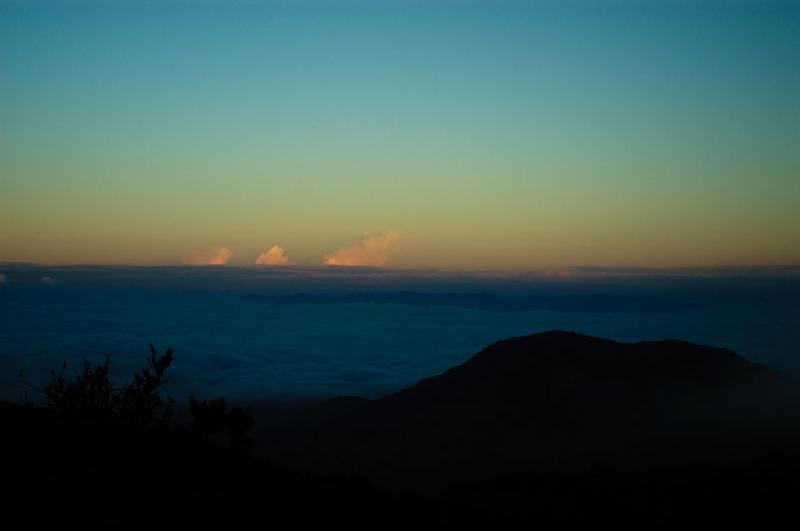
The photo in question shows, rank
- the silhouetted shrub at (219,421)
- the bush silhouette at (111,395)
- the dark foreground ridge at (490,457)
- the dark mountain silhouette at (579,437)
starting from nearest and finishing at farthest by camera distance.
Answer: the dark foreground ridge at (490,457) → the bush silhouette at (111,395) → the silhouetted shrub at (219,421) → the dark mountain silhouette at (579,437)

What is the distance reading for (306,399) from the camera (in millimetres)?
106688

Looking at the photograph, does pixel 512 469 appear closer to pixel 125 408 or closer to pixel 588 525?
pixel 588 525

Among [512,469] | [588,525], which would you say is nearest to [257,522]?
[588,525]

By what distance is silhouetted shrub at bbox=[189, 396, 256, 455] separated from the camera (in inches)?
850

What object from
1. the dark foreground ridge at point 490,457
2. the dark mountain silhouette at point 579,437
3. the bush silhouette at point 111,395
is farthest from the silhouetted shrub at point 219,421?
the dark mountain silhouette at point 579,437

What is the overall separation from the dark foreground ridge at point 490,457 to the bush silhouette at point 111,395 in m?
3.47

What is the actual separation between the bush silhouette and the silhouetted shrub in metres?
2.53

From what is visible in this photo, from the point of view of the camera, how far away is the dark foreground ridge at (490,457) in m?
12.1

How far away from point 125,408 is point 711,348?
183ft

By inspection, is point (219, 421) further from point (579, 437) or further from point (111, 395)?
point (579, 437)

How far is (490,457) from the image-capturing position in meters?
43.3

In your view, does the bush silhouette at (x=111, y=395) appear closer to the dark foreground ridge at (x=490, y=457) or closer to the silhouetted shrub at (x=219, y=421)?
the silhouetted shrub at (x=219, y=421)

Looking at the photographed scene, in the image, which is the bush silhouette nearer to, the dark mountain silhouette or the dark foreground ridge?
the dark foreground ridge

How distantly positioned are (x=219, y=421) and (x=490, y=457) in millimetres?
26135
